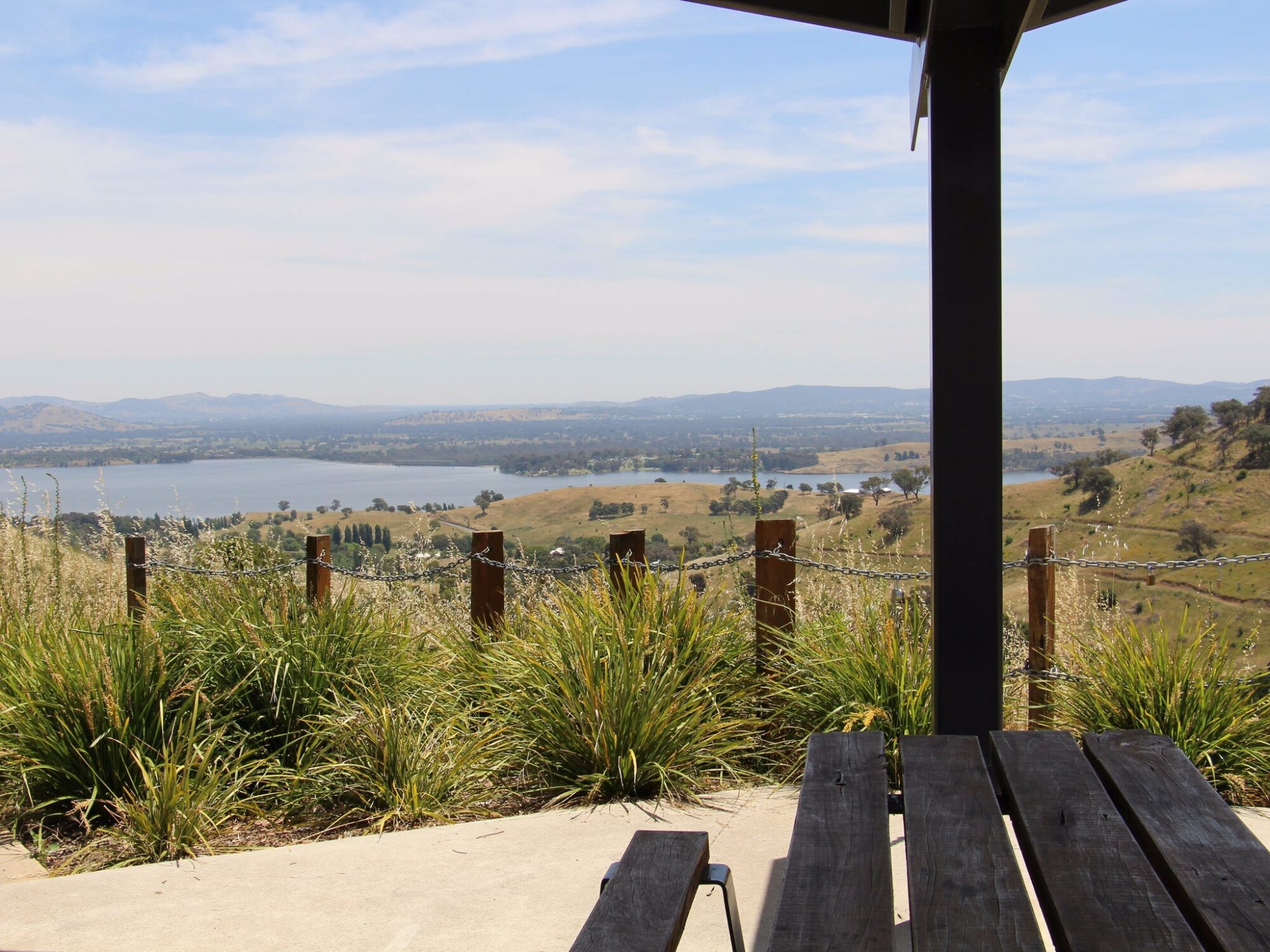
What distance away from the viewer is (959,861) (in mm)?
1499

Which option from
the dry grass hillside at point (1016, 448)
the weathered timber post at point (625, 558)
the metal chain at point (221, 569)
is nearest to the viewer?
the weathered timber post at point (625, 558)

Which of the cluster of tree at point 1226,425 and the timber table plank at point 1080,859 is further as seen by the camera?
the cluster of tree at point 1226,425

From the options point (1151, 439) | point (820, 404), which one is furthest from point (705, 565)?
point (820, 404)

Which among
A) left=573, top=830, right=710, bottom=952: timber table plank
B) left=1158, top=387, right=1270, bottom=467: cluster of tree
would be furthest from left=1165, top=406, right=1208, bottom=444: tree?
left=573, top=830, right=710, bottom=952: timber table plank

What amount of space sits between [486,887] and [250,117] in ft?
30.6

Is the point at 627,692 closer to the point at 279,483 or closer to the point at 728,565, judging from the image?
the point at 728,565

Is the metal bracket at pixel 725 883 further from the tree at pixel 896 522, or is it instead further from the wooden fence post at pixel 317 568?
the tree at pixel 896 522

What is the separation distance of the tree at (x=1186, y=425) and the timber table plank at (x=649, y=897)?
1038 inches

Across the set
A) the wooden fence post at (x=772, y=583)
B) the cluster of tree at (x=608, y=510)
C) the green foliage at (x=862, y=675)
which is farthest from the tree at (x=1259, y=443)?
the green foliage at (x=862, y=675)

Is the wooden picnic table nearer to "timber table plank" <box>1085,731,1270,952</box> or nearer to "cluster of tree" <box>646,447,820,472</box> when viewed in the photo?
"timber table plank" <box>1085,731,1270,952</box>

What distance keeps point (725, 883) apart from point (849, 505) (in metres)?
4.57

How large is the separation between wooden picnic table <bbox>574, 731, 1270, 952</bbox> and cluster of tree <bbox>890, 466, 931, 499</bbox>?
1.16m

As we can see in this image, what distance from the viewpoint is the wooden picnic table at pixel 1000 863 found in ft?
4.17

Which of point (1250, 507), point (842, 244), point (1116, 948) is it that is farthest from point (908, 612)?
point (1250, 507)
